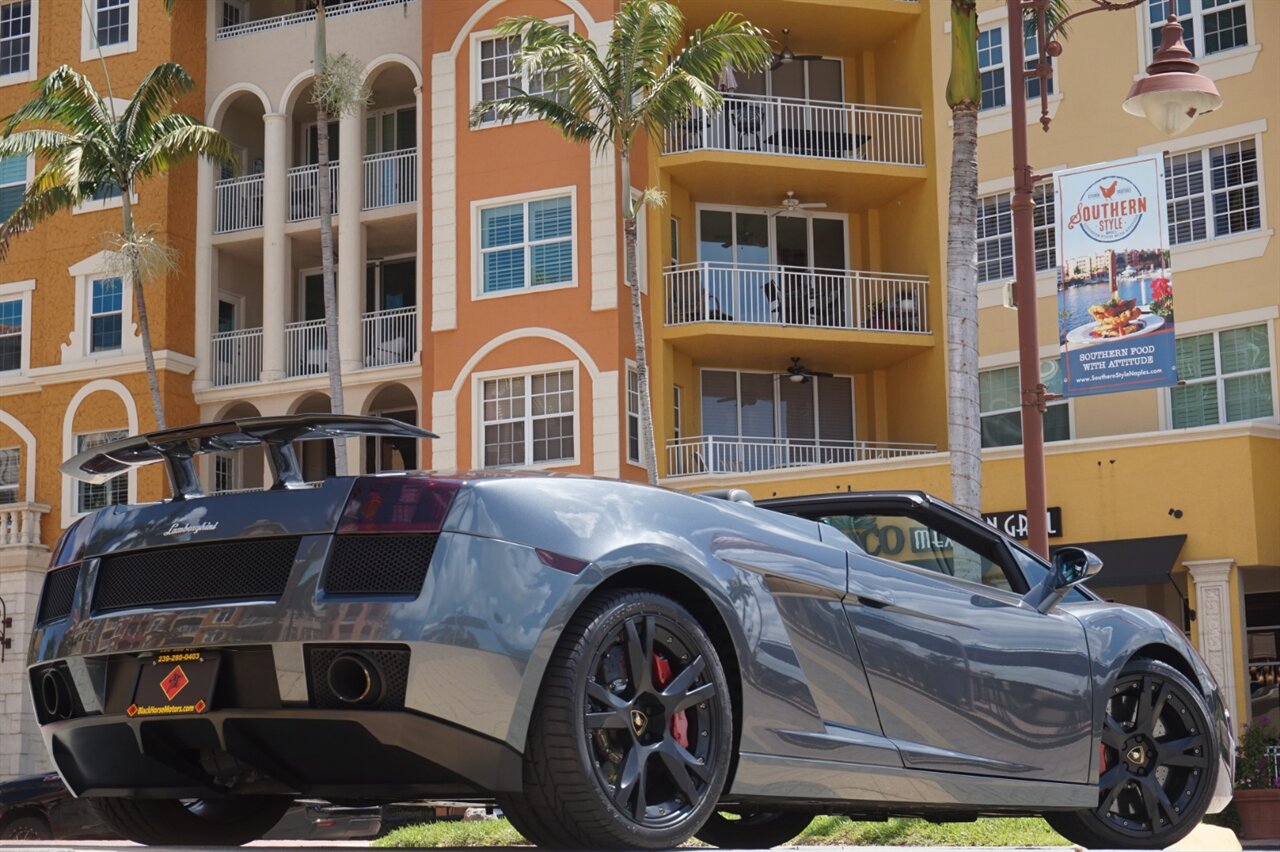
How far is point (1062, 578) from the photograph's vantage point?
→ 710 cm

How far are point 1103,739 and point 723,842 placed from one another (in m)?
1.62

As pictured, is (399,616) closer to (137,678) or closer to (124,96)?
(137,678)

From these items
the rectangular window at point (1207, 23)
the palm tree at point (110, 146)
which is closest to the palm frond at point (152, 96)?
the palm tree at point (110, 146)

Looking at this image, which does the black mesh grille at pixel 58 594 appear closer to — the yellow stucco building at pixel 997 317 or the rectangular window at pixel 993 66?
the yellow stucco building at pixel 997 317

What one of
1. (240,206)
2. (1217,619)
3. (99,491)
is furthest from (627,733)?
(240,206)

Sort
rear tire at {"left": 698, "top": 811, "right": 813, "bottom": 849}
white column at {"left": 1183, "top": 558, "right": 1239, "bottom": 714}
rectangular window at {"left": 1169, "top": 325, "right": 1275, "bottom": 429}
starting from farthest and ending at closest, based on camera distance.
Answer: rectangular window at {"left": 1169, "top": 325, "right": 1275, "bottom": 429} < white column at {"left": 1183, "top": 558, "right": 1239, "bottom": 714} < rear tire at {"left": 698, "top": 811, "right": 813, "bottom": 849}

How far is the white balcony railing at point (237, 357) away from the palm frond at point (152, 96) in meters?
5.01

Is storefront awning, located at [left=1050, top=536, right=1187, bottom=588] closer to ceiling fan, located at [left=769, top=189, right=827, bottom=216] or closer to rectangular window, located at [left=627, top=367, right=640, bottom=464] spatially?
rectangular window, located at [left=627, top=367, right=640, bottom=464]

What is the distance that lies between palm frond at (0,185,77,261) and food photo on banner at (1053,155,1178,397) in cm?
1751

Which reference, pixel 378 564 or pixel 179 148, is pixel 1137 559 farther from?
pixel 378 564

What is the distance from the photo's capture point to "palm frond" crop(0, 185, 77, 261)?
32156 mm

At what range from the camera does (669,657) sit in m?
5.36

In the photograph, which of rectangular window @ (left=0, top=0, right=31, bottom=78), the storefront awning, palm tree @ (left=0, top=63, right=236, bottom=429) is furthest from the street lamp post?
rectangular window @ (left=0, top=0, right=31, bottom=78)

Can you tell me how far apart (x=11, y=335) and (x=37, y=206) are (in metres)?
5.63
